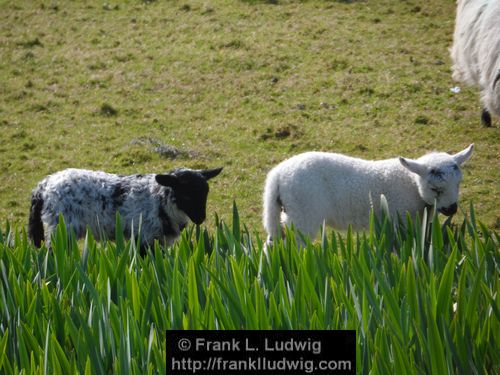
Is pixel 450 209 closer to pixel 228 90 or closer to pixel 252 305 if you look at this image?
pixel 252 305

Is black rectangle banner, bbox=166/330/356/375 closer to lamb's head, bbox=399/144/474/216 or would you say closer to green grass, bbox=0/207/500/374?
green grass, bbox=0/207/500/374

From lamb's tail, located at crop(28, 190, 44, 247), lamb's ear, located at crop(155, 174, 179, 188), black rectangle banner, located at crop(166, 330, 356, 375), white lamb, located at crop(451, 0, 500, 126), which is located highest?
white lamb, located at crop(451, 0, 500, 126)

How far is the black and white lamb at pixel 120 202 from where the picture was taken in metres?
7.25

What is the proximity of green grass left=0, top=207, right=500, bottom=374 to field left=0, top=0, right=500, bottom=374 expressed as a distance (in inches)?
0.4

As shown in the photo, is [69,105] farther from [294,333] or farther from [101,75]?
[294,333]

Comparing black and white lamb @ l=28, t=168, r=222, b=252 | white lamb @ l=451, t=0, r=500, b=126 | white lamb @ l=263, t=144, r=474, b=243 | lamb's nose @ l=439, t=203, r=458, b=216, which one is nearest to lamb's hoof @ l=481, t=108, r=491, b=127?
white lamb @ l=451, t=0, r=500, b=126

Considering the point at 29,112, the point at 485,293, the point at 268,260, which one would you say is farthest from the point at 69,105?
the point at 485,293

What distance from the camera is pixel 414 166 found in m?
7.16

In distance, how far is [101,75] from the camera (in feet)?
45.9

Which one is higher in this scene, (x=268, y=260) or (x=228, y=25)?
(x=228, y=25)

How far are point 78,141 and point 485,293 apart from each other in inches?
342

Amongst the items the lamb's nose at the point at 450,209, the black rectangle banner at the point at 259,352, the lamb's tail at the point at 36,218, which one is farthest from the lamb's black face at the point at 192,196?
the black rectangle banner at the point at 259,352

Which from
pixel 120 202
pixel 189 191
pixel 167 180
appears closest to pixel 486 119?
pixel 189 191

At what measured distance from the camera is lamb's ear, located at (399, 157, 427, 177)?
7.16 m
